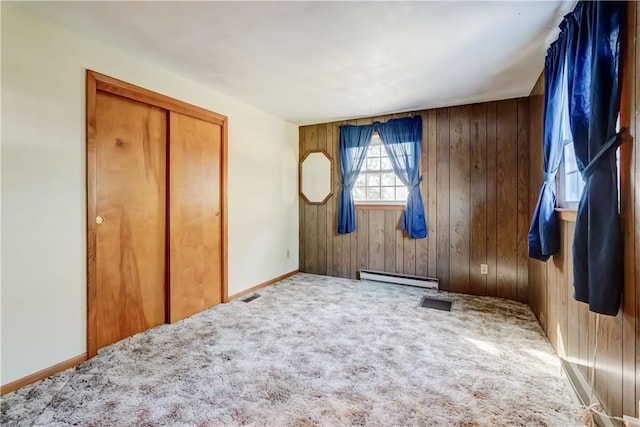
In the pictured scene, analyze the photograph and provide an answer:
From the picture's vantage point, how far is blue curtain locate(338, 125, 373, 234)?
13.4 feet

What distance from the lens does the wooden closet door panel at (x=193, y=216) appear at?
2760 millimetres

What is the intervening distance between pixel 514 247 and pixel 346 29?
290 cm

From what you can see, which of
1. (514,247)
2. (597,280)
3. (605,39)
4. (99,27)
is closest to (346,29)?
(605,39)

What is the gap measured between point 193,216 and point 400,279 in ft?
8.56

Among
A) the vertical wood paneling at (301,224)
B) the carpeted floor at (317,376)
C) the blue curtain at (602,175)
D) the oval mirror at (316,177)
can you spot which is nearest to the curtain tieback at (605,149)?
the blue curtain at (602,175)

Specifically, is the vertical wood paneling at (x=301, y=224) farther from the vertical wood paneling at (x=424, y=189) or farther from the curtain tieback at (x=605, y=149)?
the curtain tieback at (x=605, y=149)

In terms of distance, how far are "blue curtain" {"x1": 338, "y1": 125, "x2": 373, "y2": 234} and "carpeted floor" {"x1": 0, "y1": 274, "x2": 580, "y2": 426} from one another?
1496 millimetres

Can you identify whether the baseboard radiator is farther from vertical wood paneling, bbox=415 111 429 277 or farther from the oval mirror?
the oval mirror

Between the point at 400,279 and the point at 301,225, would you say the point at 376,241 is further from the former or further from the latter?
the point at 301,225

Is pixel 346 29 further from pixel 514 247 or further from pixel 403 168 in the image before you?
pixel 514 247

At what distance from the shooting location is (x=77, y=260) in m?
2.05

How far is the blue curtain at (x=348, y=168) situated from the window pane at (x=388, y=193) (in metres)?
0.42

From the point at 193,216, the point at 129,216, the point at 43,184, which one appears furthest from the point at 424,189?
the point at 43,184

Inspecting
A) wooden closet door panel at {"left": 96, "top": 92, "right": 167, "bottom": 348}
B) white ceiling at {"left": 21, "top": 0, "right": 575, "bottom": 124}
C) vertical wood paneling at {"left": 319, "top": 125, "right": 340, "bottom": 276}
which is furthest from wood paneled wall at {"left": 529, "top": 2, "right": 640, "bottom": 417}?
wooden closet door panel at {"left": 96, "top": 92, "right": 167, "bottom": 348}
